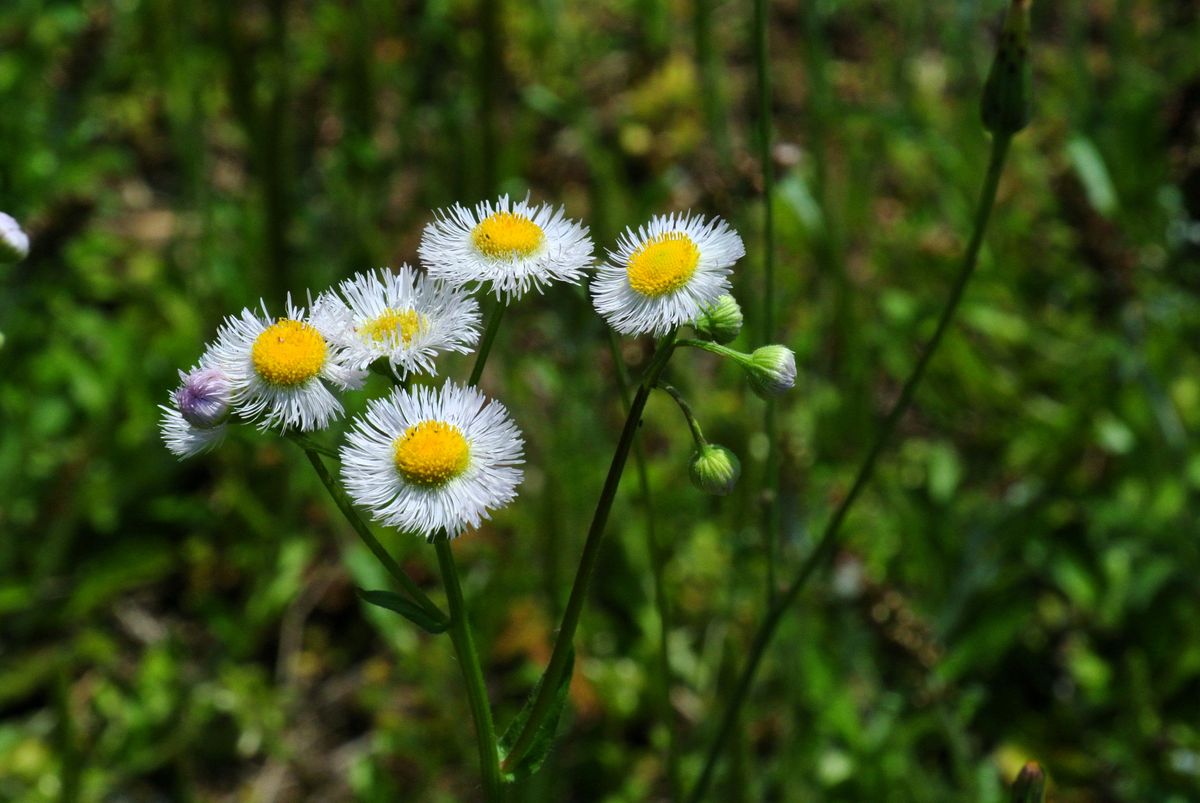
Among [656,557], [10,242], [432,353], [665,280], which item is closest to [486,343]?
[432,353]

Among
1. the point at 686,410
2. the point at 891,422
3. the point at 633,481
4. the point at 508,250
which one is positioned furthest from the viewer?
the point at 633,481

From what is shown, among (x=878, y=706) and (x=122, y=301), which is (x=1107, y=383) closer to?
(x=878, y=706)

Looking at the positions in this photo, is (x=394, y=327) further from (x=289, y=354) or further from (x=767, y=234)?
(x=767, y=234)

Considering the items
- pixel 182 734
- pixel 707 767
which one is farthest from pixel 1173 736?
pixel 182 734

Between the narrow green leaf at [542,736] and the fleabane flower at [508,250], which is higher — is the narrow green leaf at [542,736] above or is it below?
below

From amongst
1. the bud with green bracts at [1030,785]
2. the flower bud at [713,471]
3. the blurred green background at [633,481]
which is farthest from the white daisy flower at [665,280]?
the blurred green background at [633,481]

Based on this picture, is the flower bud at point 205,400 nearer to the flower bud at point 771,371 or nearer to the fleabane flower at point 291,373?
the fleabane flower at point 291,373
